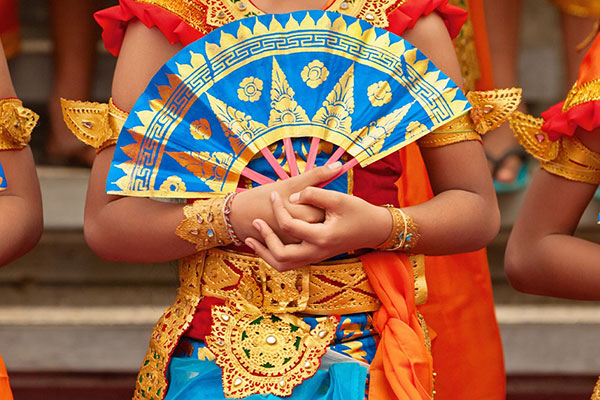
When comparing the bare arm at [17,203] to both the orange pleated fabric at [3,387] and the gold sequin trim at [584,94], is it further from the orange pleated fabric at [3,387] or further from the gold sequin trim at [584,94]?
the gold sequin trim at [584,94]

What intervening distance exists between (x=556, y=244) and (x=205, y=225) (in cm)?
72

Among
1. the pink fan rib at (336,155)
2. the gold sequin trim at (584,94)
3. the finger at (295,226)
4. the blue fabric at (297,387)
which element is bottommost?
the blue fabric at (297,387)

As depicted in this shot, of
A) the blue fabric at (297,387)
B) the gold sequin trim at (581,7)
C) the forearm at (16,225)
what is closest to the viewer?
the blue fabric at (297,387)

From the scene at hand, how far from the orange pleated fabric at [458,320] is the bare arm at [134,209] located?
0.71m

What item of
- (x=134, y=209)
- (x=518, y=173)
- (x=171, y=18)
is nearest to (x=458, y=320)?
(x=134, y=209)

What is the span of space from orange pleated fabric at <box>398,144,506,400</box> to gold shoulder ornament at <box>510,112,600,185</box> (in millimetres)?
365

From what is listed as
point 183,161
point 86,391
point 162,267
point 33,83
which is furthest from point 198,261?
point 33,83

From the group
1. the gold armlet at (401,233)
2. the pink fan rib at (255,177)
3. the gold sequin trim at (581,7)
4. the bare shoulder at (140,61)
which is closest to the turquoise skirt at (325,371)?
the gold armlet at (401,233)

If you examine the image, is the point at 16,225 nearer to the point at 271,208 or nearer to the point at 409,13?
the point at 271,208

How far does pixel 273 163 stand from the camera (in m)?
1.79

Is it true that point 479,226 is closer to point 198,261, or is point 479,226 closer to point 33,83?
point 198,261

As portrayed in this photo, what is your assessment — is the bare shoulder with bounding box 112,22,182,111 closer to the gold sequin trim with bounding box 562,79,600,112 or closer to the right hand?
the right hand

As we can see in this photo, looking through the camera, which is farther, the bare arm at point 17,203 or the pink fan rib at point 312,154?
the bare arm at point 17,203

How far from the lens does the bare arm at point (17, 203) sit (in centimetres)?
188
